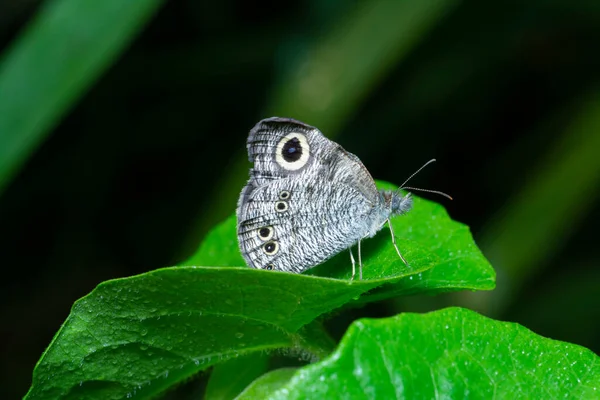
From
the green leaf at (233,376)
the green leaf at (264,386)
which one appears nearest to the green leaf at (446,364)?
the green leaf at (264,386)

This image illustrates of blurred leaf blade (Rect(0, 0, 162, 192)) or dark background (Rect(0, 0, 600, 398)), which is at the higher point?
blurred leaf blade (Rect(0, 0, 162, 192))

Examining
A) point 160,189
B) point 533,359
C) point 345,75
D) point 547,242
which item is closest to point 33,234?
point 160,189

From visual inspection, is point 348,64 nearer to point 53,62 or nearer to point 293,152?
point 53,62

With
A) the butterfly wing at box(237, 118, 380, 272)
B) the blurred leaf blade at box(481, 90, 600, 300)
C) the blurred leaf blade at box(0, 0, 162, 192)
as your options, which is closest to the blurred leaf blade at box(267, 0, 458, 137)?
the blurred leaf blade at box(0, 0, 162, 192)

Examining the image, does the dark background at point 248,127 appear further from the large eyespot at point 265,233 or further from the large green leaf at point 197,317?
the large green leaf at point 197,317

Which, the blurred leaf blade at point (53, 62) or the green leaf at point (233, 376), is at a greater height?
the blurred leaf blade at point (53, 62)

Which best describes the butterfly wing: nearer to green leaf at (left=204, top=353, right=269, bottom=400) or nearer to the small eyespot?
the small eyespot
